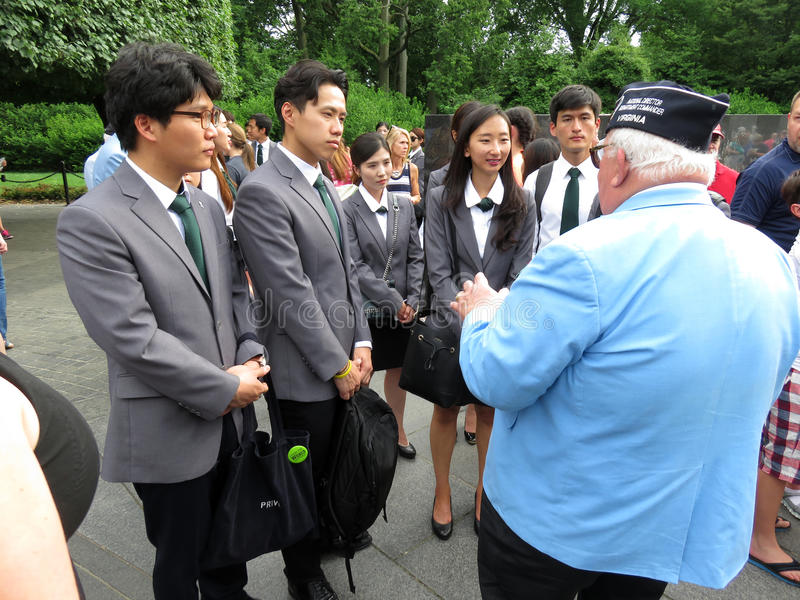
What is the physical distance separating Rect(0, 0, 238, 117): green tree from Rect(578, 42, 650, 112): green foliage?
10626 millimetres

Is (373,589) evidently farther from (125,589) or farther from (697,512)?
(697,512)

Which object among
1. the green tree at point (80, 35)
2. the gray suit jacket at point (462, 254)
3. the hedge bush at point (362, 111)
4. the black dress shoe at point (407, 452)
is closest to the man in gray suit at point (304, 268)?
the gray suit jacket at point (462, 254)

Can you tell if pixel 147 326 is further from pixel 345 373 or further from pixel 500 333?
pixel 500 333

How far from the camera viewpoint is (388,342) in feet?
11.1

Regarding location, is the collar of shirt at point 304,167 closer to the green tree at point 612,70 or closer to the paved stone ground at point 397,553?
the paved stone ground at point 397,553

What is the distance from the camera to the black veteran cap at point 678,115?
121cm

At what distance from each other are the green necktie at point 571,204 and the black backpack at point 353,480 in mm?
1734

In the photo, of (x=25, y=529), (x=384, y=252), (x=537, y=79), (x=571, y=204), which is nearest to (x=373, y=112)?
(x=537, y=79)

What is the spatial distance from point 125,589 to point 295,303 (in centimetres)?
160

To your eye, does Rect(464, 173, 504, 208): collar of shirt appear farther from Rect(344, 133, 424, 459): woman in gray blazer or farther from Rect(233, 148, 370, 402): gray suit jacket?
Rect(233, 148, 370, 402): gray suit jacket

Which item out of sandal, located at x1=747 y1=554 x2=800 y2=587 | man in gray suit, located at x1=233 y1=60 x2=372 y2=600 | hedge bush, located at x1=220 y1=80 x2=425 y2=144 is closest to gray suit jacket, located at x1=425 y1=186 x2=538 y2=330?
man in gray suit, located at x1=233 y1=60 x2=372 y2=600

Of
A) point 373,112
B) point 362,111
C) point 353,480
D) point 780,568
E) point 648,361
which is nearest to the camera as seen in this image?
point 648,361

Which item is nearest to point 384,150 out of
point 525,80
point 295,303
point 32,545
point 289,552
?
point 295,303

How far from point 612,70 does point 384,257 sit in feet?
47.9
